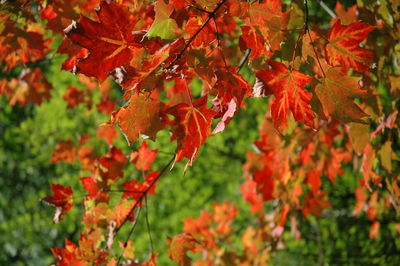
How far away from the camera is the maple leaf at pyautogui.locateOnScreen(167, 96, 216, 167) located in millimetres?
1068

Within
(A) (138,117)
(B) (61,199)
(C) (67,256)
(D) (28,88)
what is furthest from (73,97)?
(A) (138,117)

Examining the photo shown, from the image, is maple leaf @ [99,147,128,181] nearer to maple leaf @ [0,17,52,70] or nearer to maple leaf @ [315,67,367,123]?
maple leaf @ [0,17,52,70]

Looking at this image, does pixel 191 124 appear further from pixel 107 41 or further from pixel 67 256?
pixel 67 256

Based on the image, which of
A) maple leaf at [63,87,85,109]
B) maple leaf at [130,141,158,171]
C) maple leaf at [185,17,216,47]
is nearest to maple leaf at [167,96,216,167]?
maple leaf at [185,17,216,47]

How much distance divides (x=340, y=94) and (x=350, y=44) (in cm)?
15

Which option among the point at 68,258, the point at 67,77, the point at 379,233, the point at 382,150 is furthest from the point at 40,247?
the point at 382,150

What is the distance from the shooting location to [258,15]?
119 cm

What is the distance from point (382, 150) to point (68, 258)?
1.21 m

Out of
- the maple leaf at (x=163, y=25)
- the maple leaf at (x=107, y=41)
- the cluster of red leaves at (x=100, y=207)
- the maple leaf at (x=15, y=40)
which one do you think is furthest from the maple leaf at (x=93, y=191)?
the maple leaf at (x=163, y=25)

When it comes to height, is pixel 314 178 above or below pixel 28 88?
below

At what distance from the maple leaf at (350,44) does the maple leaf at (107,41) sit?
51 centimetres

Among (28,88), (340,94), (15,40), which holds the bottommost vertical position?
(28,88)

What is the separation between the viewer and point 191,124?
3.56 ft

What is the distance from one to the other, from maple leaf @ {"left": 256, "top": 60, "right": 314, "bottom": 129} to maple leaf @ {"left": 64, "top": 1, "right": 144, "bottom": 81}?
34 centimetres
